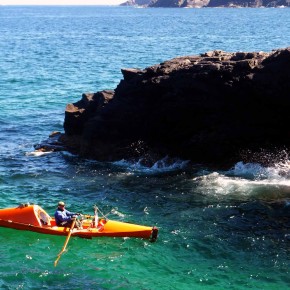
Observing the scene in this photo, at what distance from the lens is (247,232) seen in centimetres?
2198

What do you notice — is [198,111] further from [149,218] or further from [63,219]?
[63,219]

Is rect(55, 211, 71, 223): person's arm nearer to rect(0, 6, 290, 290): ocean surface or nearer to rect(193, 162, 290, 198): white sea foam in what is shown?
rect(0, 6, 290, 290): ocean surface

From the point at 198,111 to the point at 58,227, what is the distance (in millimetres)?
11452

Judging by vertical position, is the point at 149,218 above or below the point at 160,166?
below

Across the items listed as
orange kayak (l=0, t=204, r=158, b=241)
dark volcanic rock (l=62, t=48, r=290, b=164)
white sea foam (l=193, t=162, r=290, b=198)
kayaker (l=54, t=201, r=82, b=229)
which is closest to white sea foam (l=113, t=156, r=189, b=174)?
dark volcanic rock (l=62, t=48, r=290, b=164)

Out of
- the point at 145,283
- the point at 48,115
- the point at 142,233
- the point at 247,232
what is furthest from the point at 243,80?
the point at 48,115

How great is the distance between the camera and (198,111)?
1173 inches

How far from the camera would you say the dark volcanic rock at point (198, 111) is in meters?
27.8

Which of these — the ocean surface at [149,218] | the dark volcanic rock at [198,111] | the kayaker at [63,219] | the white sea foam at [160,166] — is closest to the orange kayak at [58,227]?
the kayaker at [63,219]

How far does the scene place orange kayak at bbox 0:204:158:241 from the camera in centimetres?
2181

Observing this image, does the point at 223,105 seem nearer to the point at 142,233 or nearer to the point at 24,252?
the point at 142,233

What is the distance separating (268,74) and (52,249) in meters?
14.5

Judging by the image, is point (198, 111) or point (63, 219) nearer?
point (63, 219)

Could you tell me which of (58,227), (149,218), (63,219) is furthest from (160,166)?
(58,227)
